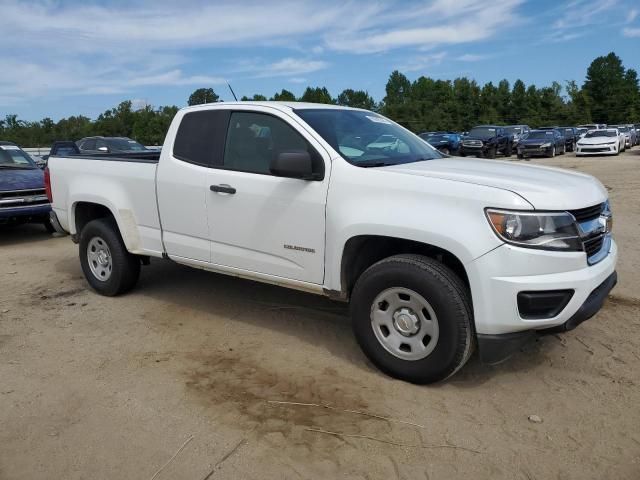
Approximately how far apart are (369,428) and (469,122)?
6673 cm

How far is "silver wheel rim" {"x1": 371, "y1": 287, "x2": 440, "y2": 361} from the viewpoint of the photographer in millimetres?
3439

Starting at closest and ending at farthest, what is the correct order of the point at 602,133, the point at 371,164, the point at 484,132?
the point at 371,164 → the point at 484,132 → the point at 602,133

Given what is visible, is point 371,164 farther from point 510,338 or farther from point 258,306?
point 258,306

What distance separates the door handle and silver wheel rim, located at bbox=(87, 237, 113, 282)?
175cm

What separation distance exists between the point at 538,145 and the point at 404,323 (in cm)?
2712

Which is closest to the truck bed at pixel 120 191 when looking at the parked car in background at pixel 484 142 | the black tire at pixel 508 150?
the parked car in background at pixel 484 142

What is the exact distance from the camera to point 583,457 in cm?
281

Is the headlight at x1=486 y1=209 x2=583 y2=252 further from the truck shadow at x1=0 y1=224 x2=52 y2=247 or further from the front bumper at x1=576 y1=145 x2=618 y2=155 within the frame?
the front bumper at x1=576 y1=145 x2=618 y2=155

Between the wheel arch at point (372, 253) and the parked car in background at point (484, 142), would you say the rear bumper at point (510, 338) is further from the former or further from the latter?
the parked car in background at point (484, 142)

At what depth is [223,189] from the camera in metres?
4.30

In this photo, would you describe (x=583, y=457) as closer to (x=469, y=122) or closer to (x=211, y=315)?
(x=211, y=315)

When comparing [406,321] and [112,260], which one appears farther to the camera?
[112,260]

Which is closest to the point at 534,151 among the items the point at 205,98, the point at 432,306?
the point at 205,98

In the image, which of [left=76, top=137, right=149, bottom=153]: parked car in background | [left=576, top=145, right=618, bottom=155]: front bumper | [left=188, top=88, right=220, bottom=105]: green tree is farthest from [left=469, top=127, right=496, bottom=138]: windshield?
[left=188, top=88, right=220, bottom=105]: green tree
